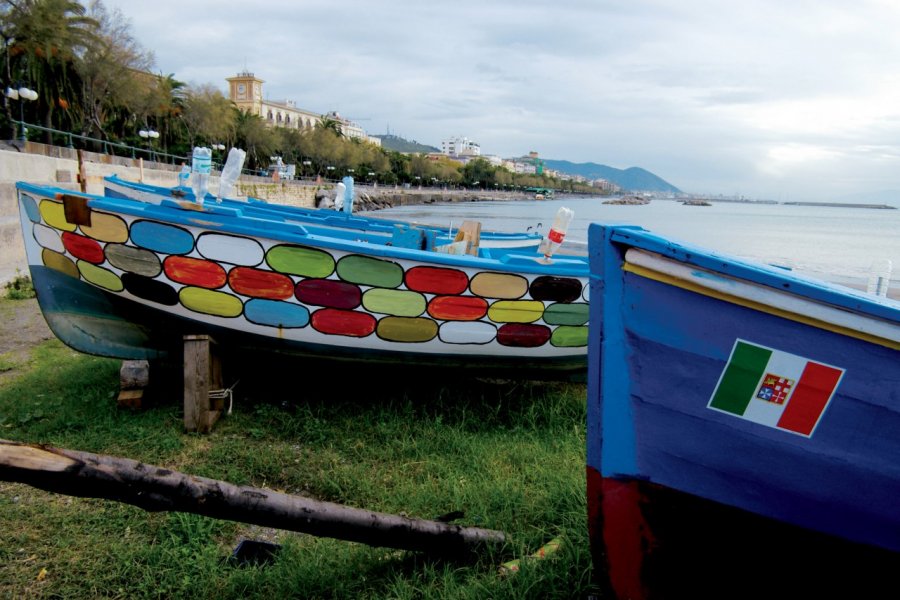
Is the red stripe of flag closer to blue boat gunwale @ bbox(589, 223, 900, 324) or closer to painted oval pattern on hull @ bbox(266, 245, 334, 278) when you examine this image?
blue boat gunwale @ bbox(589, 223, 900, 324)

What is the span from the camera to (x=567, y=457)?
4.21 metres

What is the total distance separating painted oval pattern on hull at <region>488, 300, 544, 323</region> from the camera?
4.71 m

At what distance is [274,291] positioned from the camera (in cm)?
440


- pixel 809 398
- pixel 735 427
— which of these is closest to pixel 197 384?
pixel 735 427

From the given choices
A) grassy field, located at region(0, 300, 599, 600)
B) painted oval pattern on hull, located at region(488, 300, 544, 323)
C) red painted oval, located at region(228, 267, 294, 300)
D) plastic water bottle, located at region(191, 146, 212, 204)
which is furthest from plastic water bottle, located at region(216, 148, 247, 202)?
painted oval pattern on hull, located at region(488, 300, 544, 323)

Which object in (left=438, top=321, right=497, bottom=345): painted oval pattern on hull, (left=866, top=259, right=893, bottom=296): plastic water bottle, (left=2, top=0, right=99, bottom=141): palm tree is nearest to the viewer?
(left=866, top=259, right=893, bottom=296): plastic water bottle

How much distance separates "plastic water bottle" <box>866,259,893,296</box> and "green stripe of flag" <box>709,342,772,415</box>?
1.83m

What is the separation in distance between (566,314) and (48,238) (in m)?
4.03

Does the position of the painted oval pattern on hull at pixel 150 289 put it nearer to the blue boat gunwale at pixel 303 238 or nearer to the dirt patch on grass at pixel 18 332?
the blue boat gunwale at pixel 303 238

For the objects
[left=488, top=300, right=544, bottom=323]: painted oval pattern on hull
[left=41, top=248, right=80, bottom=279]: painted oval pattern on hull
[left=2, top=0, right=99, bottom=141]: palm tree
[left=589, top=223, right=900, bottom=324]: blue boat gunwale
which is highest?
[left=2, top=0, right=99, bottom=141]: palm tree

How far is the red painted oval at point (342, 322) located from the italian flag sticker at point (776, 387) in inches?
109

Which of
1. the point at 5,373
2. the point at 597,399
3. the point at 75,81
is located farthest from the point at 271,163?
the point at 597,399

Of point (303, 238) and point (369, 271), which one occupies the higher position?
point (303, 238)

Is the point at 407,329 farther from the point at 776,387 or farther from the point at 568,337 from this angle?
the point at 776,387
